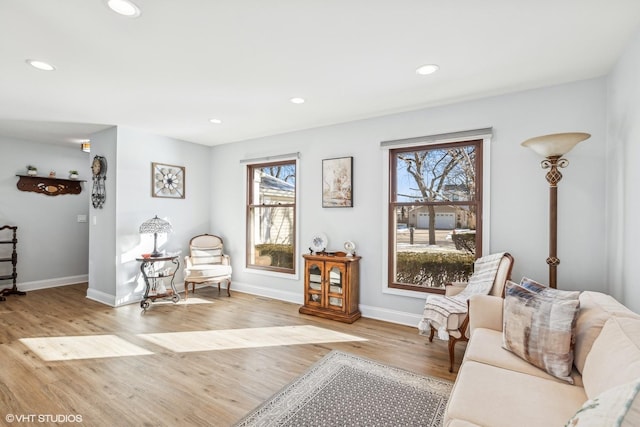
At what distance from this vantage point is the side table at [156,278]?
4.23m

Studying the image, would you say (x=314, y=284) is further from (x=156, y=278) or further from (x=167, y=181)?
(x=167, y=181)

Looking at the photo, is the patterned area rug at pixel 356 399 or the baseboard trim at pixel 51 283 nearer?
the patterned area rug at pixel 356 399

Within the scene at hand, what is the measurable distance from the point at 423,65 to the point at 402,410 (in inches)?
100

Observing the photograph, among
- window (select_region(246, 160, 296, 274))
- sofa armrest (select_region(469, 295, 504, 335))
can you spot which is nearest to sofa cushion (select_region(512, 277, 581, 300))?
sofa armrest (select_region(469, 295, 504, 335))

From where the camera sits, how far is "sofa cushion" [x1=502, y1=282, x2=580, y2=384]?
5.29 feet

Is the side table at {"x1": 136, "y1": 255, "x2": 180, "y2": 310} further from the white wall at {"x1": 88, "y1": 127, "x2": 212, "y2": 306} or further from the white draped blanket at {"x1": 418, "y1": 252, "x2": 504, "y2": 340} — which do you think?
the white draped blanket at {"x1": 418, "y1": 252, "x2": 504, "y2": 340}

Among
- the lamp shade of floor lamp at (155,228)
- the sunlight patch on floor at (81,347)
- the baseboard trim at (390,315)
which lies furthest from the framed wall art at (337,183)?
the sunlight patch on floor at (81,347)

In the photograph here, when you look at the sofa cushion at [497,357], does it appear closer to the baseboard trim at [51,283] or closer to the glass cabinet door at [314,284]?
the glass cabinet door at [314,284]

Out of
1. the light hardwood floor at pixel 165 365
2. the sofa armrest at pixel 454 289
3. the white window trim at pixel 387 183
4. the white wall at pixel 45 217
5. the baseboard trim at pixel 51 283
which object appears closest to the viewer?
the light hardwood floor at pixel 165 365

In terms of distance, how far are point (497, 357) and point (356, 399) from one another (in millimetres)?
947

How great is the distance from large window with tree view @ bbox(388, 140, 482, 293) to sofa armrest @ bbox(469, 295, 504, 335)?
1.11 meters

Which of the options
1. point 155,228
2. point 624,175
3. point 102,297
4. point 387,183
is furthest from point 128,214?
point 624,175

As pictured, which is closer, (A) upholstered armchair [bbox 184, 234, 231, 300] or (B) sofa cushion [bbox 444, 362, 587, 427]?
(B) sofa cushion [bbox 444, 362, 587, 427]

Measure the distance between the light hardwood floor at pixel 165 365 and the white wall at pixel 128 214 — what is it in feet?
1.37
